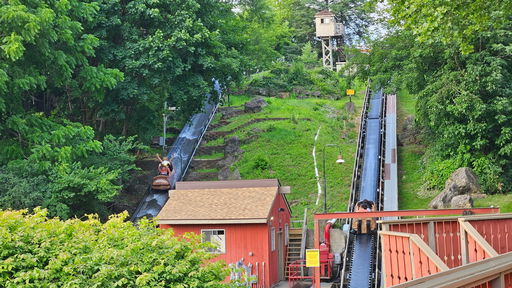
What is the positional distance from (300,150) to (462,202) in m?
13.4

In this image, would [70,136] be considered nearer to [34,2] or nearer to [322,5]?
[34,2]

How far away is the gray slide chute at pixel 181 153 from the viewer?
116ft

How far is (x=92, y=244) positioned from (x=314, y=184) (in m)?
23.8

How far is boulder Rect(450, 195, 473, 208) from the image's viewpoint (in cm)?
3000

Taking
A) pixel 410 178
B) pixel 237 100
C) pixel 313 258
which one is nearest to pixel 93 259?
pixel 313 258

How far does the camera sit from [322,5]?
7944cm

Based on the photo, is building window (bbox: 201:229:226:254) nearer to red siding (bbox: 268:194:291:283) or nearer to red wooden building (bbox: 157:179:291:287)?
red wooden building (bbox: 157:179:291:287)

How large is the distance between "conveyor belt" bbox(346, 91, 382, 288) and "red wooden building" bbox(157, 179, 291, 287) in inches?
119

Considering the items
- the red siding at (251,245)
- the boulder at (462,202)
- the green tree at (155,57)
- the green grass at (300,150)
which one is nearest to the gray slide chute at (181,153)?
the green grass at (300,150)

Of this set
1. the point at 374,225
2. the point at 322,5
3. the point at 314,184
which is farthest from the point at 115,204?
the point at 322,5

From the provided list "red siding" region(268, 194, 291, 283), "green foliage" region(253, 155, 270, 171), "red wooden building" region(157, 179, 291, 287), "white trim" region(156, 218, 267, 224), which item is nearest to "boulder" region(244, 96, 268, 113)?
"green foliage" region(253, 155, 270, 171)

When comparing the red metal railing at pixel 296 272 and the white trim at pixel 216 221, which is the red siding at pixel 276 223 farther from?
the white trim at pixel 216 221

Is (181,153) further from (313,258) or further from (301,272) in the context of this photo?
(313,258)

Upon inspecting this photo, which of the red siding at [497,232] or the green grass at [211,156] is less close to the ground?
the green grass at [211,156]
